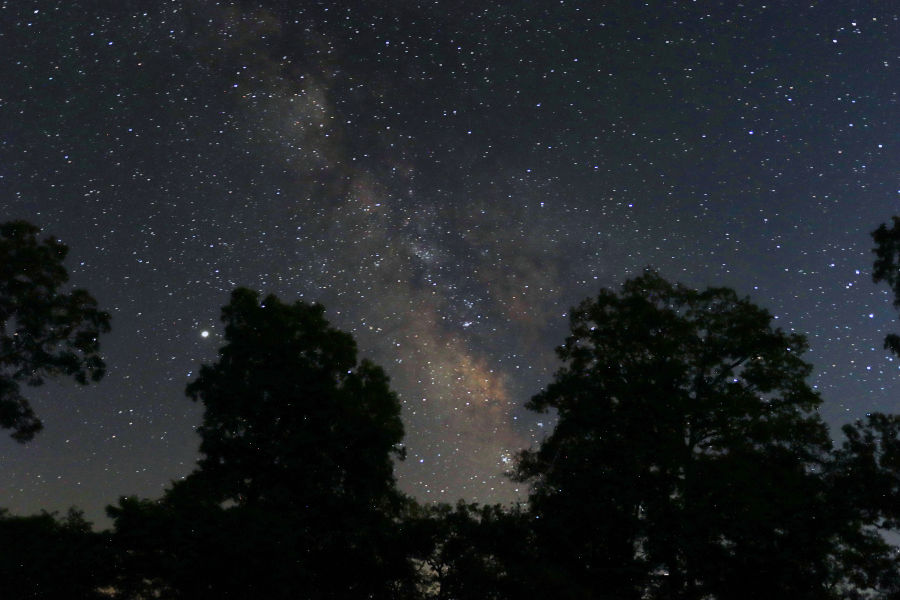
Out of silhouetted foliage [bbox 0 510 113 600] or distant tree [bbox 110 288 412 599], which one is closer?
silhouetted foliage [bbox 0 510 113 600]

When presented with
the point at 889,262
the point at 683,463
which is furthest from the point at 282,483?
the point at 889,262

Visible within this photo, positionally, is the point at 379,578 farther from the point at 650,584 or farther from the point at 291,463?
the point at 650,584

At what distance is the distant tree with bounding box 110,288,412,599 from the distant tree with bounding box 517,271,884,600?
5572 mm

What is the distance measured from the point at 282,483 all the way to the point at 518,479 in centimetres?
791

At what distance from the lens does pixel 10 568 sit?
1744 cm

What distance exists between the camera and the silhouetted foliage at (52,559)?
691 inches

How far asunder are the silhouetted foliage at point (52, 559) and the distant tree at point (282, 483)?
2.78 feet

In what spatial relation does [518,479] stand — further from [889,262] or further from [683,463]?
[889,262]

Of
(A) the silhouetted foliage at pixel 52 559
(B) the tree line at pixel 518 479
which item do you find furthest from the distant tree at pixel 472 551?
(A) the silhouetted foliage at pixel 52 559

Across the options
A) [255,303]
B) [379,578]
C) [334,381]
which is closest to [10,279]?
[255,303]

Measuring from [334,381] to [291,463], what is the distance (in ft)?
11.6

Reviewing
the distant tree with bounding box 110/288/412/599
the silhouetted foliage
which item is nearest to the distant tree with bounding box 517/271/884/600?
the distant tree with bounding box 110/288/412/599

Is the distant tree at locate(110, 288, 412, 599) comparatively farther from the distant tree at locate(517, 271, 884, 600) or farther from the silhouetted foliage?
the distant tree at locate(517, 271, 884, 600)

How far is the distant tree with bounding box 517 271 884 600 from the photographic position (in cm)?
1820
